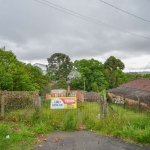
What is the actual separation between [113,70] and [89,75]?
6.64 metres

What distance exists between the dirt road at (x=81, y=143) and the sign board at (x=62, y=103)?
1931mm

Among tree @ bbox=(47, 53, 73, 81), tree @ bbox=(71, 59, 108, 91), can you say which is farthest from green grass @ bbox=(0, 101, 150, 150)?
tree @ bbox=(47, 53, 73, 81)

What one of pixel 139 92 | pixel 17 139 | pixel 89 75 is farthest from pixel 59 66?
pixel 17 139

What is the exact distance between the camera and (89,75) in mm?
40000

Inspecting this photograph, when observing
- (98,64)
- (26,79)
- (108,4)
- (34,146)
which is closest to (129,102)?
(26,79)

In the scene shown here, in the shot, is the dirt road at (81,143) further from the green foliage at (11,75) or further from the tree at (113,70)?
the tree at (113,70)

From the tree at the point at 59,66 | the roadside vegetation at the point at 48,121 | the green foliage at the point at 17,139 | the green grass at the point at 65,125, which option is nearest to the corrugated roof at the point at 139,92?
the roadside vegetation at the point at 48,121

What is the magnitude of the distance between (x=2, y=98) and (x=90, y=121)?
5.19 m

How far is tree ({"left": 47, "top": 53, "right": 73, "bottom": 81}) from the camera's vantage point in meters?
47.8

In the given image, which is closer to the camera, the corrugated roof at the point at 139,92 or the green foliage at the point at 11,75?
the green foliage at the point at 11,75

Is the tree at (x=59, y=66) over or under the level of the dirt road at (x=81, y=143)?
over

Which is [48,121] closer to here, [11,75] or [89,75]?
[11,75]

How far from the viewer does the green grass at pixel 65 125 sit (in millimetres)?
6348

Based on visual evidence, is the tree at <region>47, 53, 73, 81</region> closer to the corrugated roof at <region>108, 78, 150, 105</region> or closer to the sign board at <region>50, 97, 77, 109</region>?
the corrugated roof at <region>108, 78, 150, 105</region>
